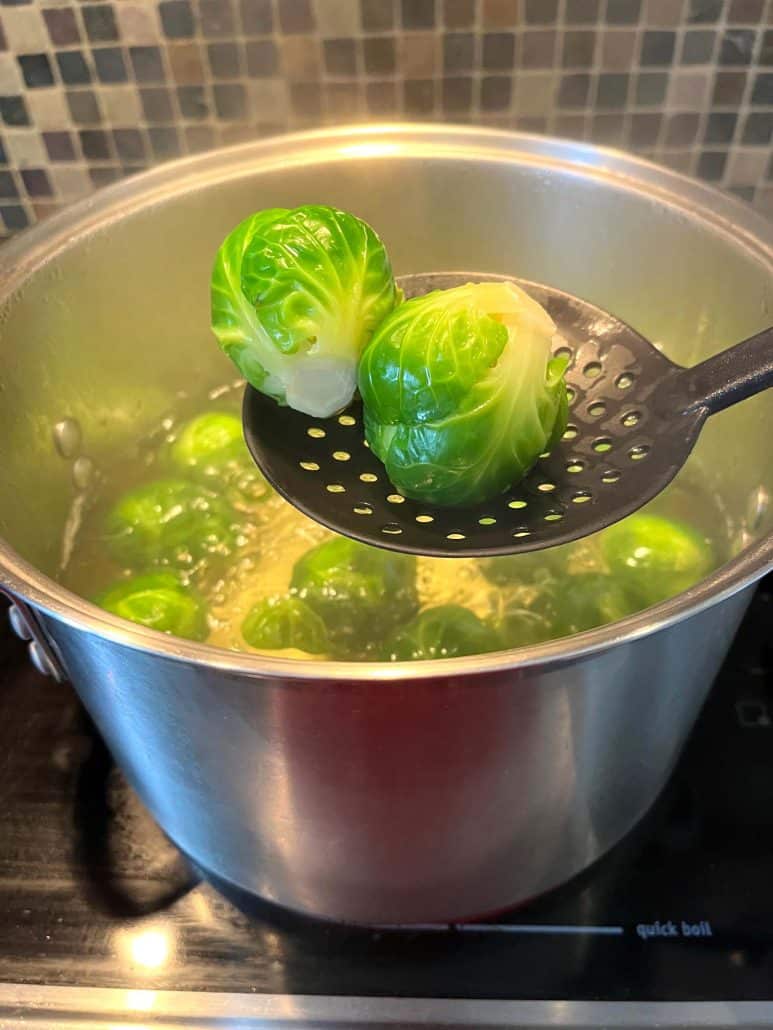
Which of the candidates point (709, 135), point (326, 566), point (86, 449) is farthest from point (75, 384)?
point (709, 135)

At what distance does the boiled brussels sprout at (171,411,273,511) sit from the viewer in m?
1.27

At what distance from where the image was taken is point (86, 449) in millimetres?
1227

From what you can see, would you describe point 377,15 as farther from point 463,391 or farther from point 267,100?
point 463,391

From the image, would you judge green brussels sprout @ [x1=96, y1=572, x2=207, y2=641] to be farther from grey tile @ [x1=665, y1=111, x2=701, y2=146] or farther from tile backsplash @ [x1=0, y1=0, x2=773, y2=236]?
grey tile @ [x1=665, y1=111, x2=701, y2=146]

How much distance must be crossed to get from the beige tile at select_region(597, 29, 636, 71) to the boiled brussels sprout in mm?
712

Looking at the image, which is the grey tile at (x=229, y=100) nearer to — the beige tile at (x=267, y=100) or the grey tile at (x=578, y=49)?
the beige tile at (x=267, y=100)

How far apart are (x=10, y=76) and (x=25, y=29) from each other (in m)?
0.07

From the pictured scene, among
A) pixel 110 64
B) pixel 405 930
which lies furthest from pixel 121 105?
pixel 405 930

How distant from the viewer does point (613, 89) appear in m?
1.26

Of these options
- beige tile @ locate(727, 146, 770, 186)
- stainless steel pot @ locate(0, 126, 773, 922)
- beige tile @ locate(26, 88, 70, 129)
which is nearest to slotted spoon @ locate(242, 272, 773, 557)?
stainless steel pot @ locate(0, 126, 773, 922)

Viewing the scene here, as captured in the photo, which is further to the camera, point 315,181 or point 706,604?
point 315,181

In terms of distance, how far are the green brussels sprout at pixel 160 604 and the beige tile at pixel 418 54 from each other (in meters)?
0.76

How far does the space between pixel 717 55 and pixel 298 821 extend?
3.64 feet

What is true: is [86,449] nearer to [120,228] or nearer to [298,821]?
[120,228]
